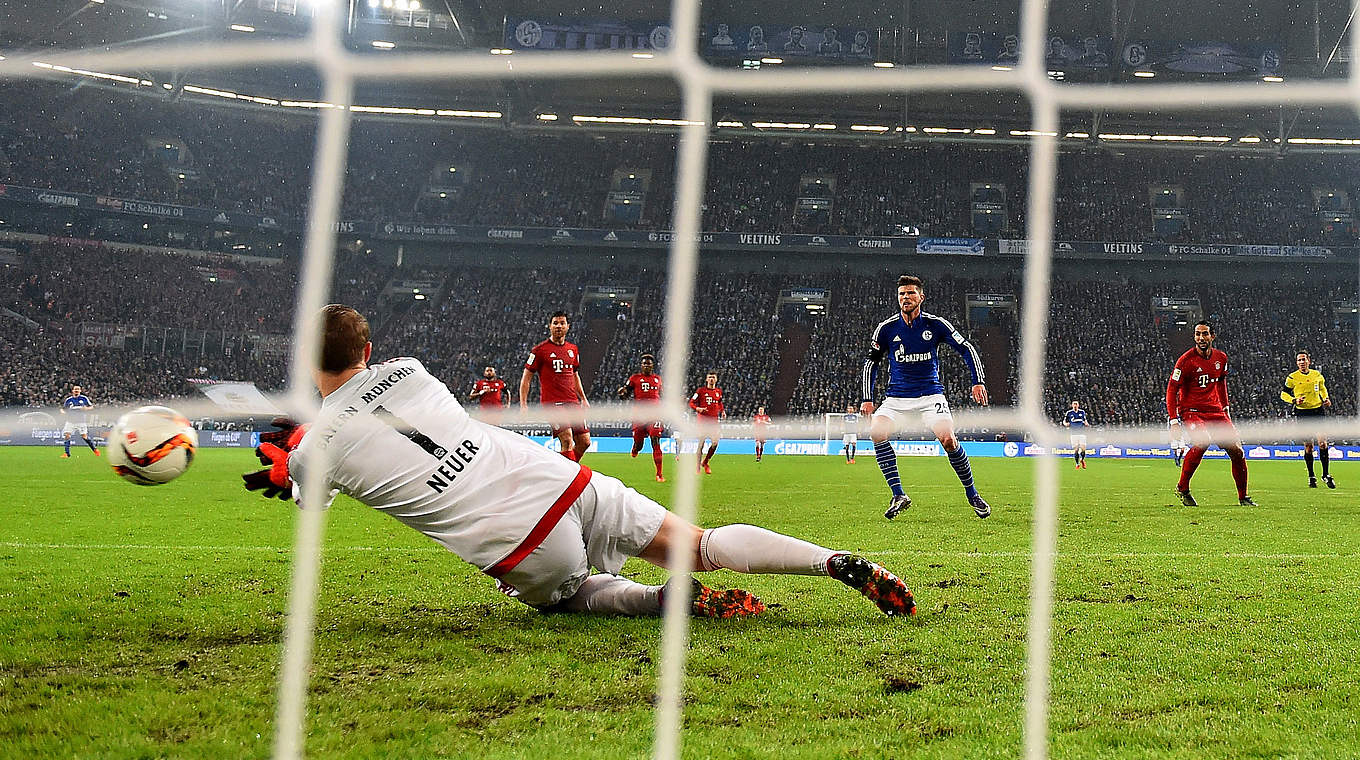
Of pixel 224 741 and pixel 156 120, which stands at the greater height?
pixel 156 120

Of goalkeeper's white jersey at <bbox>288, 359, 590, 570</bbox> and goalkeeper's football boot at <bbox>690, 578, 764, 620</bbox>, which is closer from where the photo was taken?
goalkeeper's white jersey at <bbox>288, 359, 590, 570</bbox>

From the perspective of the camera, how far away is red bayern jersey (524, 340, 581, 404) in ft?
31.8

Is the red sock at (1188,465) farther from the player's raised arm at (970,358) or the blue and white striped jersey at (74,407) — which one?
the blue and white striped jersey at (74,407)

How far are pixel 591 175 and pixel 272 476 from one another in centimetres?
2915

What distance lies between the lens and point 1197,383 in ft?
25.9

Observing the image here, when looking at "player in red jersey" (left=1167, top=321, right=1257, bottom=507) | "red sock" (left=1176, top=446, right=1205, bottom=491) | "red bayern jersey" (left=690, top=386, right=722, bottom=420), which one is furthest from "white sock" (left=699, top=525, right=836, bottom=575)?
"red bayern jersey" (left=690, top=386, right=722, bottom=420)

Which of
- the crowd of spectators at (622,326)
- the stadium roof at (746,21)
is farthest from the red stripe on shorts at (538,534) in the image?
the stadium roof at (746,21)

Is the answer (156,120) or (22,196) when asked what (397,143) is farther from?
(22,196)

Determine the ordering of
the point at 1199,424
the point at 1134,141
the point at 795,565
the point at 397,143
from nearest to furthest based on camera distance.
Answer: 1. the point at 795,565
2. the point at 1199,424
3. the point at 1134,141
4. the point at 397,143

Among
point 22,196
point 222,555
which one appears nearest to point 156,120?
point 22,196

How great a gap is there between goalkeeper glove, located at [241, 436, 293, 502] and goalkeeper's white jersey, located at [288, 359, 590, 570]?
0.39 feet

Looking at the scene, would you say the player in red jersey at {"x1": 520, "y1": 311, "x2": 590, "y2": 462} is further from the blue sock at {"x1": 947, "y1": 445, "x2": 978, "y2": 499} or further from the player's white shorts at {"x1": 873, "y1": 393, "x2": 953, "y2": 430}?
the blue sock at {"x1": 947, "y1": 445, "x2": 978, "y2": 499}

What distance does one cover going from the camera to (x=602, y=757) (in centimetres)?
208

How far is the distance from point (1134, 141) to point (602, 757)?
31.0m
